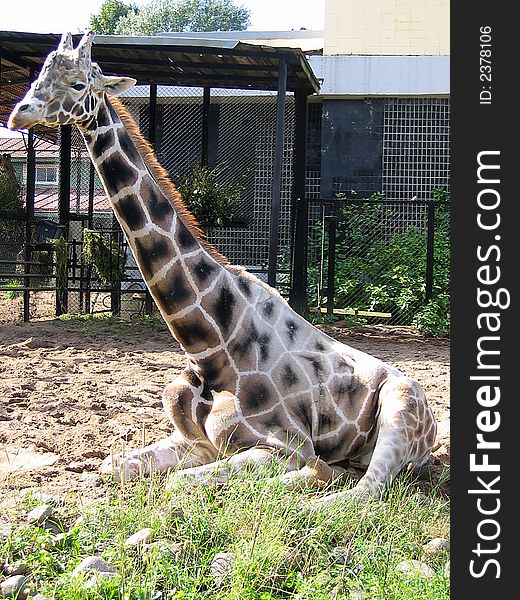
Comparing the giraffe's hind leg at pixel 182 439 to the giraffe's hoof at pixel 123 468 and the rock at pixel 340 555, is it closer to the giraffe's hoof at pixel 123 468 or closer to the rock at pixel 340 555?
the giraffe's hoof at pixel 123 468

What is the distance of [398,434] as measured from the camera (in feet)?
15.0

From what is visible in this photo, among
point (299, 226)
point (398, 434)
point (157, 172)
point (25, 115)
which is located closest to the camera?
point (25, 115)

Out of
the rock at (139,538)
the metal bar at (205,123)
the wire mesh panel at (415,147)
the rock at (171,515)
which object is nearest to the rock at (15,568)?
the rock at (139,538)

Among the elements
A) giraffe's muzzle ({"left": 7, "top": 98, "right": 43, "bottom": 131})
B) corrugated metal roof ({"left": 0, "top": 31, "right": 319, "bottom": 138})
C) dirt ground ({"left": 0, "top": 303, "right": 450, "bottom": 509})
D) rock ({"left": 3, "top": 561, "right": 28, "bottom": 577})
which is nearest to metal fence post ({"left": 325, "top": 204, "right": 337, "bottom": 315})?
dirt ground ({"left": 0, "top": 303, "right": 450, "bottom": 509})

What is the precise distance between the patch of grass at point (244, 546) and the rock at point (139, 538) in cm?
2

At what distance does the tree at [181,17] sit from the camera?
155ft

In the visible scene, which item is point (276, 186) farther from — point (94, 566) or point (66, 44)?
point (94, 566)

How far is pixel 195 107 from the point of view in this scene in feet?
51.4

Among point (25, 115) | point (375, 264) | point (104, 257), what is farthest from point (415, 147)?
point (25, 115)

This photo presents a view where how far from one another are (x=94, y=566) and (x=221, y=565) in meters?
0.46

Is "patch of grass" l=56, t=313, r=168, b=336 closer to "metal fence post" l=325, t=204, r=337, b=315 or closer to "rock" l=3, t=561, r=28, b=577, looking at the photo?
"metal fence post" l=325, t=204, r=337, b=315

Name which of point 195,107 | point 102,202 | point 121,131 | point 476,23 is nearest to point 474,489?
point 476,23

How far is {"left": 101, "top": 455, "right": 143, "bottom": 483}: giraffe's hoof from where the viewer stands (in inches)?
171

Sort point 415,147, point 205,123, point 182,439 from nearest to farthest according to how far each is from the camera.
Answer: point 182,439
point 205,123
point 415,147
